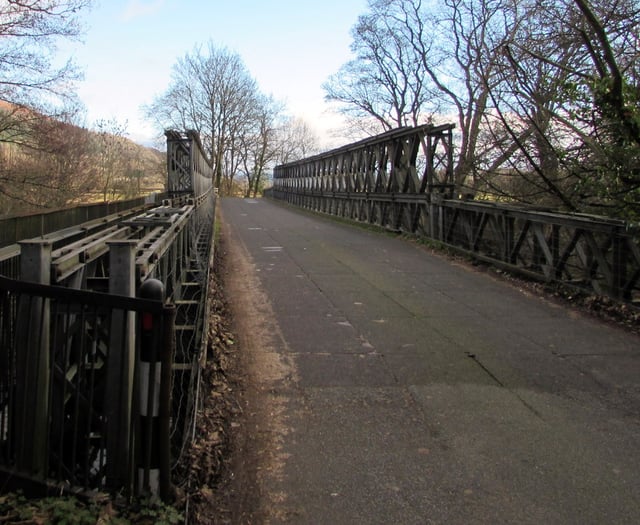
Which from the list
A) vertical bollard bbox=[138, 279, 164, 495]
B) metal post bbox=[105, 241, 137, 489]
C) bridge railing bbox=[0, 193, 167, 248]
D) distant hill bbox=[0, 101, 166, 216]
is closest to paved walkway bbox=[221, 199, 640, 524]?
vertical bollard bbox=[138, 279, 164, 495]

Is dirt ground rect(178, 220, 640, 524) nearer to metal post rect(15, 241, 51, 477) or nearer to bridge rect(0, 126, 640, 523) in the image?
bridge rect(0, 126, 640, 523)

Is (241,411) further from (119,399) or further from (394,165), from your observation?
(394,165)

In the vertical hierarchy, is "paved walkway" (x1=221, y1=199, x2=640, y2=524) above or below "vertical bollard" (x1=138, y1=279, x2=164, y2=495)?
below

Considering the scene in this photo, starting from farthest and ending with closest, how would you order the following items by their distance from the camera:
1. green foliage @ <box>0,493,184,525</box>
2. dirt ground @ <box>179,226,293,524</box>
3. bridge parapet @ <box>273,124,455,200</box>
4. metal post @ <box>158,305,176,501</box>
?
1. bridge parapet @ <box>273,124,455,200</box>
2. dirt ground @ <box>179,226,293,524</box>
3. metal post @ <box>158,305,176,501</box>
4. green foliage @ <box>0,493,184,525</box>

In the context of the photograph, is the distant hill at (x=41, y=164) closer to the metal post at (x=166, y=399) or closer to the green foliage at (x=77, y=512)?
the green foliage at (x=77, y=512)

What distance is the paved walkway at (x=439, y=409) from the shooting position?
336 centimetres

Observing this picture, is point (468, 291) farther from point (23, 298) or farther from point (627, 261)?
point (23, 298)

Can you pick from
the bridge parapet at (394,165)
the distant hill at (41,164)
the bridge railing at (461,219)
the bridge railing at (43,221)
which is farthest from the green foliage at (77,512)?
the distant hill at (41,164)

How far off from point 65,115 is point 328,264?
976cm

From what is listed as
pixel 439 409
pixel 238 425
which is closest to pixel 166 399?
pixel 238 425

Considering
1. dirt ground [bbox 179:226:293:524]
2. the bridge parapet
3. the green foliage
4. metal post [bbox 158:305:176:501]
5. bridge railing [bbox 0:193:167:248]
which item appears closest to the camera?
the green foliage

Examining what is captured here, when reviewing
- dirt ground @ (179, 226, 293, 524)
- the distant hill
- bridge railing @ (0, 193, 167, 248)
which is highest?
the distant hill

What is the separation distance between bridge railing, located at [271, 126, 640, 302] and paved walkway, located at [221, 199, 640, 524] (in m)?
0.93

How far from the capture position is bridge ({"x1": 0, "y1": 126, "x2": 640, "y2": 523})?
308 centimetres
